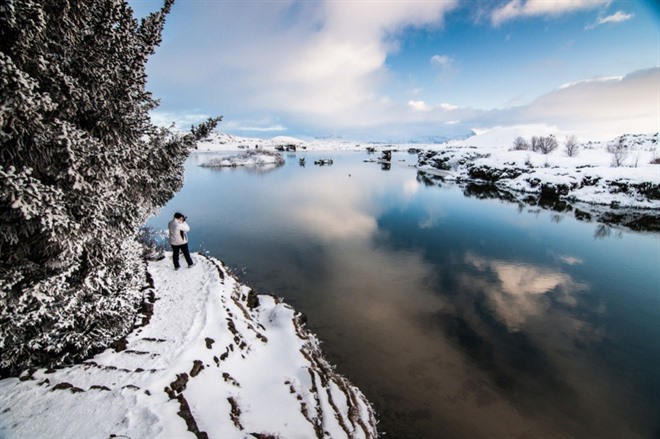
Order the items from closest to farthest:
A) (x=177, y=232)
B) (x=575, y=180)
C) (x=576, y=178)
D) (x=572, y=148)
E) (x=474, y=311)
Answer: (x=177, y=232) → (x=474, y=311) → (x=575, y=180) → (x=576, y=178) → (x=572, y=148)

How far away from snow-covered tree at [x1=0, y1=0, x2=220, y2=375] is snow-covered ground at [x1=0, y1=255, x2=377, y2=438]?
100cm

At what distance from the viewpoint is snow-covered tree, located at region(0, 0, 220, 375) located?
465cm

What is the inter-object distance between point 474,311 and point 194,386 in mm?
12579

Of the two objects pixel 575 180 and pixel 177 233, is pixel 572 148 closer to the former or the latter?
pixel 575 180

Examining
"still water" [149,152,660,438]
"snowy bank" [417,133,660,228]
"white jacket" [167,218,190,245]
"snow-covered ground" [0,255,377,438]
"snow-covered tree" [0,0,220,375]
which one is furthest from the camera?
"snowy bank" [417,133,660,228]

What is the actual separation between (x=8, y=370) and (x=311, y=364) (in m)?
7.27

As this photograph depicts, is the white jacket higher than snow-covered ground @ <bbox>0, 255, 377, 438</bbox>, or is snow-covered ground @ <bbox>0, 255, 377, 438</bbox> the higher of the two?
the white jacket

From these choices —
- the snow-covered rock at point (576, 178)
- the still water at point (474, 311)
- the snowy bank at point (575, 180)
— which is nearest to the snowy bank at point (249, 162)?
the snow-covered rock at point (576, 178)

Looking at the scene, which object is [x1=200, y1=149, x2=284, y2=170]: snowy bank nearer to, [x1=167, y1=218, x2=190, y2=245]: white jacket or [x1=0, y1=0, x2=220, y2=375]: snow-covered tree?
[x1=167, y1=218, x2=190, y2=245]: white jacket

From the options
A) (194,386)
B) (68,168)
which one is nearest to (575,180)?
(194,386)

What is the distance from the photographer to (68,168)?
5.16 meters

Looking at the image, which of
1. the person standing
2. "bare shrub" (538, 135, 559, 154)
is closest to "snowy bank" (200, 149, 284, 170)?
the person standing

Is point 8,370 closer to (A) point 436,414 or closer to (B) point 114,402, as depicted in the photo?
(B) point 114,402

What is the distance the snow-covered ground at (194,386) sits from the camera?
208 inches
